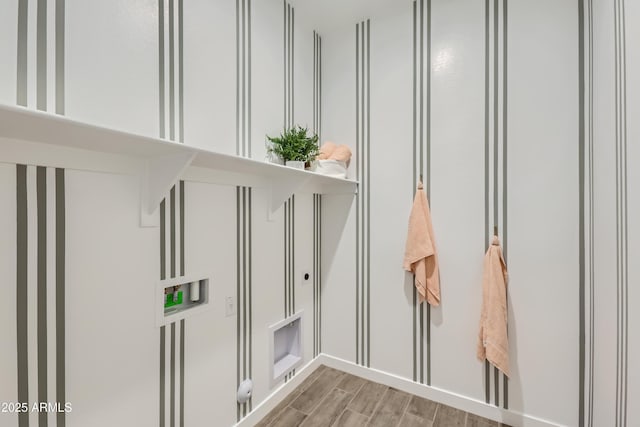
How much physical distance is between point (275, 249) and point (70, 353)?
1058mm

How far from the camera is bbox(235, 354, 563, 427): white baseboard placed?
159 centimetres

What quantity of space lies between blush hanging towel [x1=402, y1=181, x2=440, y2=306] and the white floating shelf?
66cm

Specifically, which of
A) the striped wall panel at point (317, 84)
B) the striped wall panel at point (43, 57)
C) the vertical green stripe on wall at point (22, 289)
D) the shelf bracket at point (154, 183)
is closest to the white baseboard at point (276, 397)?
the vertical green stripe on wall at point (22, 289)

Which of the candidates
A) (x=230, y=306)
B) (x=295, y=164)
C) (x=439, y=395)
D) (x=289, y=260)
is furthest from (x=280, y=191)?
(x=439, y=395)

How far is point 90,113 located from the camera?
0.97m

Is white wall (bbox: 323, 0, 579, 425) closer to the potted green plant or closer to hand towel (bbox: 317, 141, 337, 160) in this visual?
hand towel (bbox: 317, 141, 337, 160)

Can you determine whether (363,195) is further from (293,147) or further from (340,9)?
(340,9)

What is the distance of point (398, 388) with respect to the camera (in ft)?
6.39

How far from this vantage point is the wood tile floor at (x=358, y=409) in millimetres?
1631

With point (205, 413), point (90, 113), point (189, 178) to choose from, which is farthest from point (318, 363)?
point (90, 113)

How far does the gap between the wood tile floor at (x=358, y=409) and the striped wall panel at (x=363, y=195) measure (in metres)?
0.24

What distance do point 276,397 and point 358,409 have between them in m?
0.52

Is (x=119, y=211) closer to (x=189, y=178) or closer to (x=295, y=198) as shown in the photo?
(x=189, y=178)

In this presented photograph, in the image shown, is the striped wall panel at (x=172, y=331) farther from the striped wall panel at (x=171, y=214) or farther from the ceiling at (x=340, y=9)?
the ceiling at (x=340, y=9)
